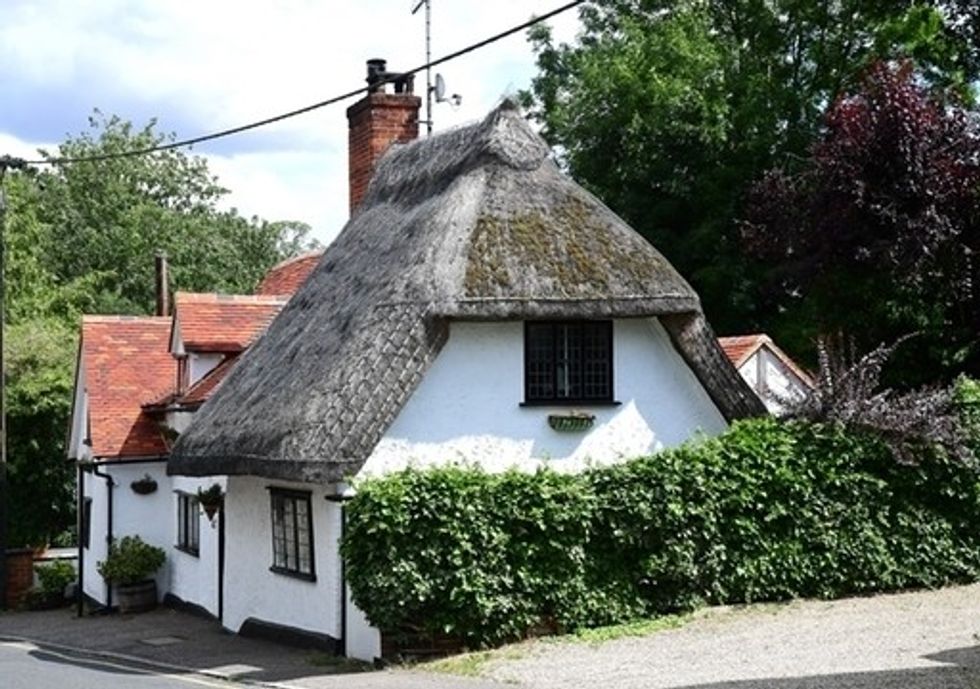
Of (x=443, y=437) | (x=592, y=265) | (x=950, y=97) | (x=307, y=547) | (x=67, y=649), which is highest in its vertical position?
(x=950, y=97)

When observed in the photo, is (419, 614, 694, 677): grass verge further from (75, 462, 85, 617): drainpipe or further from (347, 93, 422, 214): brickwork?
(75, 462, 85, 617): drainpipe

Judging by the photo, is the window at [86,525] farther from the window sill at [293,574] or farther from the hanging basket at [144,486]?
the window sill at [293,574]

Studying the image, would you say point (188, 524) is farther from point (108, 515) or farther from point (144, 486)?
point (108, 515)

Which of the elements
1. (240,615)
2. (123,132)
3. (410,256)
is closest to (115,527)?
(240,615)

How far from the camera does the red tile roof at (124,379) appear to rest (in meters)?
29.8

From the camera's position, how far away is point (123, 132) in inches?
2813

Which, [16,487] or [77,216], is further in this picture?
[77,216]

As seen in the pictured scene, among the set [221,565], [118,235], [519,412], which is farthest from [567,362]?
[118,235]

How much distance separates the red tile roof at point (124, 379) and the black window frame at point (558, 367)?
469 inches

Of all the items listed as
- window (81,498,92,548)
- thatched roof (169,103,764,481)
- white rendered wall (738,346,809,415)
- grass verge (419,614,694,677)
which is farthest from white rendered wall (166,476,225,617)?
white rendered wall (738,346,809,415)

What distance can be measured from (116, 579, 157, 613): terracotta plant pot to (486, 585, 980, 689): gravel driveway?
497 inches

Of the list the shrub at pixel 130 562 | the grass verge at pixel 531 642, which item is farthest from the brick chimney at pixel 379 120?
the grass verge at pixel 531 642

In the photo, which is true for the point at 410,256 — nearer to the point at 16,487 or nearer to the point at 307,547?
the point at 307,547

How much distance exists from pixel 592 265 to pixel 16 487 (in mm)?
21943
